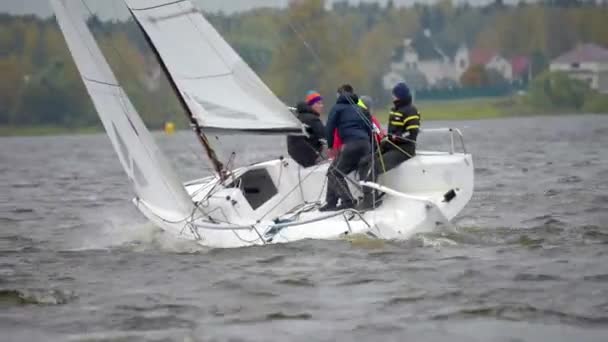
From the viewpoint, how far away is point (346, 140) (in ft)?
40.7

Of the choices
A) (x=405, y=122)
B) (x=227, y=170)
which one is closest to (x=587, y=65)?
(x=227, y=170)

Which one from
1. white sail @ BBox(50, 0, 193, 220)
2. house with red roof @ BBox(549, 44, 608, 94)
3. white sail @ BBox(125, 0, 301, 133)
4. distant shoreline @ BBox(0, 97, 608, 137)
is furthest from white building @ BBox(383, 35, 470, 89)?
white sail @ BBox(125, 0, 301, 133)

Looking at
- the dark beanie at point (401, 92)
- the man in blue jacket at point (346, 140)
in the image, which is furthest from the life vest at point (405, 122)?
the man in blue jacket at point (346, 140)

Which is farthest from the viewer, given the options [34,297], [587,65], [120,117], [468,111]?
[468,111]

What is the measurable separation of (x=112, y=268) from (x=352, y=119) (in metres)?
2.59

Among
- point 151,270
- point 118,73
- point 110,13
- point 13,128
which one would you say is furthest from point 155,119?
point 151,270

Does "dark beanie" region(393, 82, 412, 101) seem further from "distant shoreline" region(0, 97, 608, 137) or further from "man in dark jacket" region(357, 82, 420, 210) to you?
"distant shoreline" region(0, 97, 608, 137)

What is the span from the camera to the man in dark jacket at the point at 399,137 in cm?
1239

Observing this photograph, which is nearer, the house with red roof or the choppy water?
the choppy water

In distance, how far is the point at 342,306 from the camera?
30.7 ft

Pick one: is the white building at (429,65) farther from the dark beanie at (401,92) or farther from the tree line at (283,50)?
the dark beanie at (401,92)

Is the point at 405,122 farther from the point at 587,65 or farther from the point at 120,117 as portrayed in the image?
the point at 587,65

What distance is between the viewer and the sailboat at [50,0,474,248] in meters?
12.0

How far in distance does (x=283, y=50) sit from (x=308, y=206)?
1417 inches
